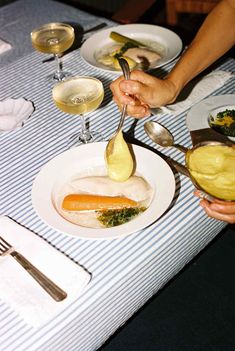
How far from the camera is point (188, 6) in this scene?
2789 millimetres

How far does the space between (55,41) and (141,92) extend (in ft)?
1.64

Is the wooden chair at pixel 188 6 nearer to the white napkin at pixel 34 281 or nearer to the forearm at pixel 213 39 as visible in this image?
the forearm at pixel 213 39

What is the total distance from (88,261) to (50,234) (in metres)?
0.12

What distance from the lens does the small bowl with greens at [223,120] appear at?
3.71ft

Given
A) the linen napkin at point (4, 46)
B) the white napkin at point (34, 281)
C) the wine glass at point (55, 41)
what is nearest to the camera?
the white napkin at point (34, 281)

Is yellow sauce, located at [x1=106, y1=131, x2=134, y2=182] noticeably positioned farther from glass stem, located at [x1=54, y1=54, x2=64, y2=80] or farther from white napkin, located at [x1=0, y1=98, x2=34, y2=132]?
glass stem, located at [x1=54, y1=54, x2=64, y2=80]

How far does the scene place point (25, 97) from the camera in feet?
4.63

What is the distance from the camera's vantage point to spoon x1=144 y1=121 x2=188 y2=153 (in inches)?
45.1

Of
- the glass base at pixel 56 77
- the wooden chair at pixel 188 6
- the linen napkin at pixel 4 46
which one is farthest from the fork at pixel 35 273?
the wooden chair at pixel 188 6

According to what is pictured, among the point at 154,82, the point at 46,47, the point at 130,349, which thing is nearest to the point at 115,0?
the point at 46,47

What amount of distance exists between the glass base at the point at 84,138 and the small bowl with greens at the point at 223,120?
32 centimetres

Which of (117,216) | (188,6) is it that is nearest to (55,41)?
(117,216)

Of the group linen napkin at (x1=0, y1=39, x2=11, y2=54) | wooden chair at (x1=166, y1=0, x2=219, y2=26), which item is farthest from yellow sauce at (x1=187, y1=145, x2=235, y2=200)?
wooden chair at (x1=166, y1=0, x2=219, y2=26)

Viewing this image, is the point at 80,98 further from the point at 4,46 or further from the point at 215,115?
the point at 4,46
